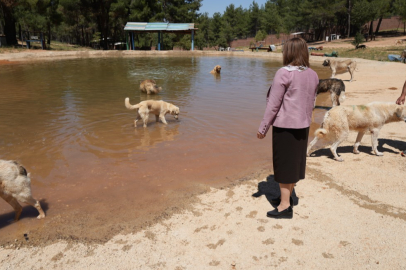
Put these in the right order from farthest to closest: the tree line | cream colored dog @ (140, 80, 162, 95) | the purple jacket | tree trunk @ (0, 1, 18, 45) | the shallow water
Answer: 1. the tree line
2. tree trunk @ (0, 1, 18, 45)
3. cream colored dog @ (140, 80, 162, 95)
4. the shallow water
5. the purple jacket

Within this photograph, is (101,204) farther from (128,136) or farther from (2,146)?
(2,146)

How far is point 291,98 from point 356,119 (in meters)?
3.47

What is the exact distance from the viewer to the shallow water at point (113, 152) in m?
4.64

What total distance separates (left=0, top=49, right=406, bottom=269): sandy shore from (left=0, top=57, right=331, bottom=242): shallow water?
438 millimetres

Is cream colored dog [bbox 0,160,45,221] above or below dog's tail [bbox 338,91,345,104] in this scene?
below

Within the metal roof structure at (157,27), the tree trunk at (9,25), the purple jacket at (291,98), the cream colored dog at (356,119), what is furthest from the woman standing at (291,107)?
the tree trunk at (9,25)

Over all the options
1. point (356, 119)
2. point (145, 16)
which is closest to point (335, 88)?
point (356, 119)

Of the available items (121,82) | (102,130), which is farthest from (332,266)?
(121,82)

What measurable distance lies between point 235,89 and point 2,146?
11.2 meters

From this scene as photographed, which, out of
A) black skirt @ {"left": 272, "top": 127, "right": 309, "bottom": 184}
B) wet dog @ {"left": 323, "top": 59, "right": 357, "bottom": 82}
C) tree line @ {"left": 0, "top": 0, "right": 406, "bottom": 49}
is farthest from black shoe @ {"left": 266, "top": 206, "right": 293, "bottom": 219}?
tree line @ {"left": 0, "top": 0, "right": 406, "bottom": 49}

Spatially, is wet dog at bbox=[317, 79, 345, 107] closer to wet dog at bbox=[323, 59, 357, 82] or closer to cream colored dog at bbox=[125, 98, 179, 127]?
cream colored dog at bbox=[125, 98, 179, 127]

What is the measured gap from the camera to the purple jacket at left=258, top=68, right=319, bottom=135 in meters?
3.56

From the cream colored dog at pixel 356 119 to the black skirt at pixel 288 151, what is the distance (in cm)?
248

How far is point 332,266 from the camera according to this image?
130 inches
